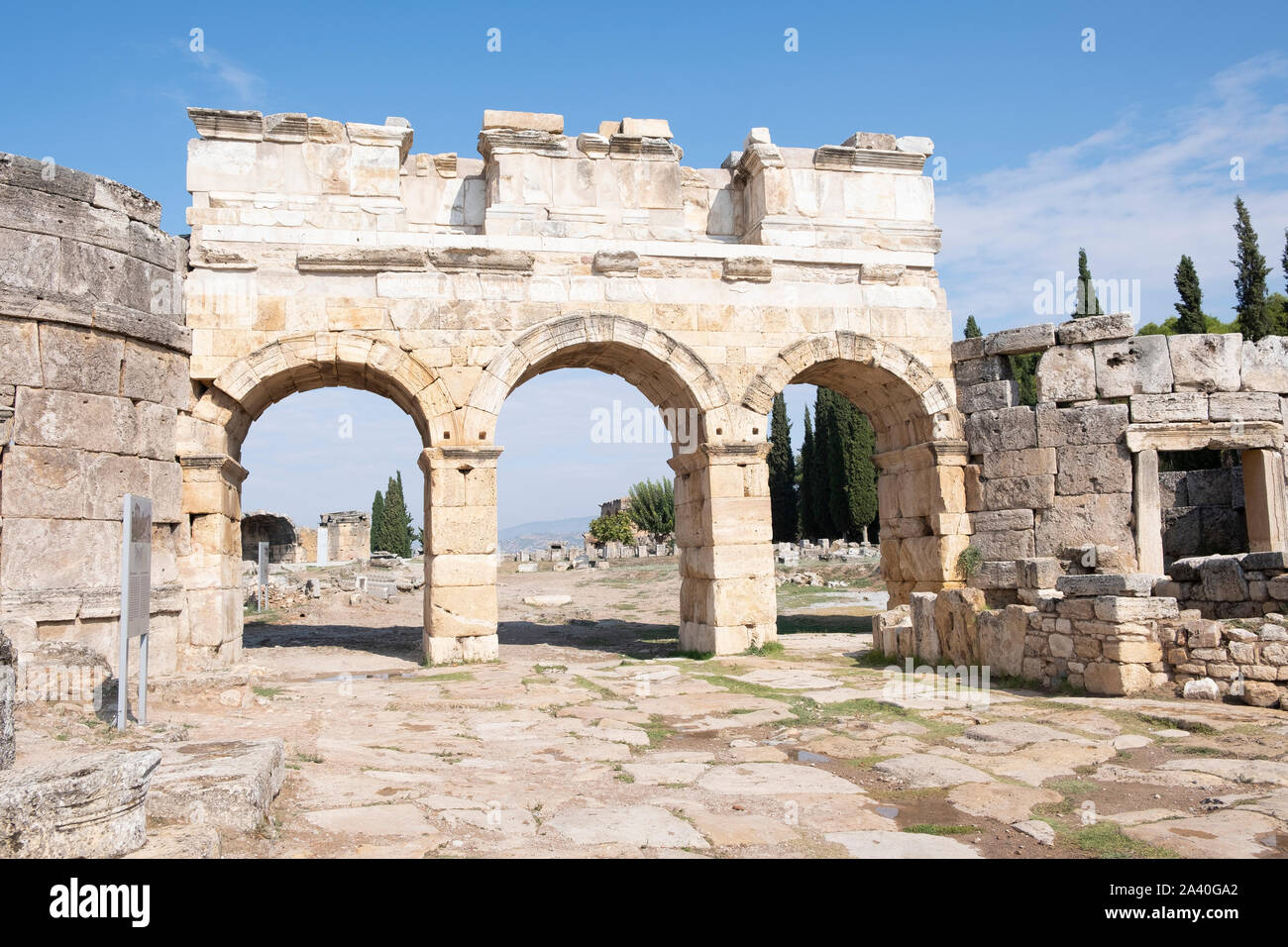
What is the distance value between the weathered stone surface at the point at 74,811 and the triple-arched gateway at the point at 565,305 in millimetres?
7453

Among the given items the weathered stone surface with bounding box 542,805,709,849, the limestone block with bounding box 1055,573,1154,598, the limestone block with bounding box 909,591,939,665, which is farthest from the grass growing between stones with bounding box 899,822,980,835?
the limestone block with bounding box 909,591,939,665

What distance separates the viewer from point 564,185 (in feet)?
39.8

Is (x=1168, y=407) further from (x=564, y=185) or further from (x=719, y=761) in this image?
(x=719, y=761)

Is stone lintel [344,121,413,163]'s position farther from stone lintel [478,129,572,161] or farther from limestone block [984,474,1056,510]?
limestone block [984,474,1056,510]

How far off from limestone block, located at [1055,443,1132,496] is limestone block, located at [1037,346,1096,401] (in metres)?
0.64

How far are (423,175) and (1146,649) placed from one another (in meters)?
9.84

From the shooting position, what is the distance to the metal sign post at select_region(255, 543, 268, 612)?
18017mm

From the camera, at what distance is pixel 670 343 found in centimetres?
1169

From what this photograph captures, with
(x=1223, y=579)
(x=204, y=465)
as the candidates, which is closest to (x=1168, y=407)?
(x=1223, y=579)

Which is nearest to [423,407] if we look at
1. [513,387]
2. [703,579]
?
[513,387]

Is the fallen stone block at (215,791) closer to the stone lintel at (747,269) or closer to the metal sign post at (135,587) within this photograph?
the metal sign post at (135,587)

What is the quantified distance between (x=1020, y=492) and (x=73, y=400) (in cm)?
1021

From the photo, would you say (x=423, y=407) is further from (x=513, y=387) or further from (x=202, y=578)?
(x=202, y=578)

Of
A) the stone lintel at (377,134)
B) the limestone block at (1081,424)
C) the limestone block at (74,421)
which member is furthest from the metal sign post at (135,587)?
the limestone block at (1081,424)
